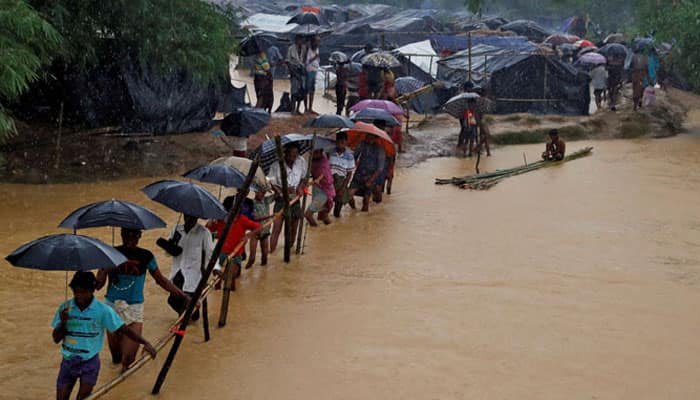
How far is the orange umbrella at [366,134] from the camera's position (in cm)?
1170

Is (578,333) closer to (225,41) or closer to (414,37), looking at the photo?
(225,41)

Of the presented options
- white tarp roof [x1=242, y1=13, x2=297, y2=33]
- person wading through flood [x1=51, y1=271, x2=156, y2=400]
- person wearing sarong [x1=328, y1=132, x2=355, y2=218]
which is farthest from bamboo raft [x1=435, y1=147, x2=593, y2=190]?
white tarp roof [x1=242, y1=13, x2=297, y2=33]

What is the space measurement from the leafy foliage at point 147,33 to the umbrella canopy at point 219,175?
17.8 feet

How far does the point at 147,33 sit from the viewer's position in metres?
13.6

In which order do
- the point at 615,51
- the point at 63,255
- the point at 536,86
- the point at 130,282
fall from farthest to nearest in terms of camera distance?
the point at 615,51
the point at 536,86
the point at 130,282
the point at 63,255

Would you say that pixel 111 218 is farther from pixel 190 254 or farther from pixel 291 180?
pixel 291 180

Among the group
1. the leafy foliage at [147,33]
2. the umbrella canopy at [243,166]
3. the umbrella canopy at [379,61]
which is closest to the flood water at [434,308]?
the umbrella canopy at [243,166]

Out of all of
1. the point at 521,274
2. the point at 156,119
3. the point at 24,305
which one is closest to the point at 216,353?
the point at 24,305

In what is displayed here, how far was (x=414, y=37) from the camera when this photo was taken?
125 ft

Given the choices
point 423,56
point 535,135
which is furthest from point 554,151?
point 423,56

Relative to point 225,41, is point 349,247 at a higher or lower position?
lower

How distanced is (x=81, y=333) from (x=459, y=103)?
12496 mm

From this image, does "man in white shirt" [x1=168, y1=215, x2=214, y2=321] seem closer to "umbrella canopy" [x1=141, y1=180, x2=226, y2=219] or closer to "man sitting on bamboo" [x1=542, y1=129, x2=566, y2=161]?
"umbrella canopy" [x1=141, y1=180, x2=226, y2=219]

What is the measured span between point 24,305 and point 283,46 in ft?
92.2
